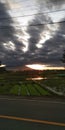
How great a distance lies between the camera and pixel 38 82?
36094 millimetres

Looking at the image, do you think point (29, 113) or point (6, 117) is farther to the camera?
point (29, 113)

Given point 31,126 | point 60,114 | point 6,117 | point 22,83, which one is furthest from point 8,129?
point 22,83

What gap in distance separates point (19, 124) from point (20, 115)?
2.00 meters

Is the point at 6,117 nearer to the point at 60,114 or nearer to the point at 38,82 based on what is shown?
the point at 60,114

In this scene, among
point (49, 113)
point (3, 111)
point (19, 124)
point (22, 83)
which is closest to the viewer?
point (19, 124)

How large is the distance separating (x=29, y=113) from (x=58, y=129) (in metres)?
3.60

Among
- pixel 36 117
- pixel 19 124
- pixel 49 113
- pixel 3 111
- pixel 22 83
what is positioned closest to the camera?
pixel 19 124

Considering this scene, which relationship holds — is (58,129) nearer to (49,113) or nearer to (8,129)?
(8,129)

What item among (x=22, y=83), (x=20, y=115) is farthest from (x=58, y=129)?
(x=22, y=83)

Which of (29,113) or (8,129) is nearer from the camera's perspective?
(8,129)

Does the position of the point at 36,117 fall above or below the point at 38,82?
below

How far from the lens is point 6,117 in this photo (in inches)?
478

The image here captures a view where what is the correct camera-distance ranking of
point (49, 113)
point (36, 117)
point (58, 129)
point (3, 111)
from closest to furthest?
point (58, 129), point (36, 117), point (49, 113), point (3, 111)

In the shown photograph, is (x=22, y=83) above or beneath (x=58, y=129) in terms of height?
above
